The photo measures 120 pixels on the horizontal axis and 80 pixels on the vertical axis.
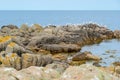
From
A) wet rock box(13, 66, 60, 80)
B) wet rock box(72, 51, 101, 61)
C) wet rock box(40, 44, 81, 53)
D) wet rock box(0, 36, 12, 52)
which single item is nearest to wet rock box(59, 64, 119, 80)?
wet rock box(13, 66, 60, 80)

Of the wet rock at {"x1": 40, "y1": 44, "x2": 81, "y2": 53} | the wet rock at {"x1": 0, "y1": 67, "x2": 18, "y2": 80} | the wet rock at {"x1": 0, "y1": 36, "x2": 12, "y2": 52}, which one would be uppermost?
the wet rock at {"x1": 0, "y1": 67, "x2": 18, "y2": 80}

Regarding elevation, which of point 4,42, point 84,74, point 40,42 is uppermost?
point 84,74

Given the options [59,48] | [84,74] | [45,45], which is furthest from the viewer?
[45,45]

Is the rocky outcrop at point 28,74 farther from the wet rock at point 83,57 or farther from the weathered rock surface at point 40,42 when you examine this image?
the wet rock at point 83,57

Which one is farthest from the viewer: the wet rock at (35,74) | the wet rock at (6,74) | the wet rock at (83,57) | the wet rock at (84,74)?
the wet rock at (83,57)

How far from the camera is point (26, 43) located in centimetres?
5297

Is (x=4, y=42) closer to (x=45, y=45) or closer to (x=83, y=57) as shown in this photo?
(x=83, y=57)

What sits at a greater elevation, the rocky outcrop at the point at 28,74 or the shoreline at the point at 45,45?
the rocky outcrop at the point at 28,74

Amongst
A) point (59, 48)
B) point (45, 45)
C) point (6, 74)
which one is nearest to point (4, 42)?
point (59, 48)

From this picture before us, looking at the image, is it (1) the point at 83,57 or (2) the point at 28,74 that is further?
(1) the point at 83,57

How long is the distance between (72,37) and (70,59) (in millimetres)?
19956

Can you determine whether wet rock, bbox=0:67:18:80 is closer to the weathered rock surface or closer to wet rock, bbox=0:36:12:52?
the weathered rock surface

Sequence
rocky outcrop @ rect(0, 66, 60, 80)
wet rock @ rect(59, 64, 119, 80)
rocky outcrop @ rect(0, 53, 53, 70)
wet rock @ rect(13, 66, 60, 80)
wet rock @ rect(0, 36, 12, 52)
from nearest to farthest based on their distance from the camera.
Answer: wet rock @ rect(59, 64, 119, 80) < rocky outcrop @ rect(0, 66, 60, 80) < wet rock @ rect(13, 66, 60, 80) < rocky outcrop @ rect(0, 53, 53, 70) < wet rock @ rect(0, 36, 12, 52)

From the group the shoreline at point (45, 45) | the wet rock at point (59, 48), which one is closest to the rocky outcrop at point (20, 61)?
the shoreline at point (45, 45)
